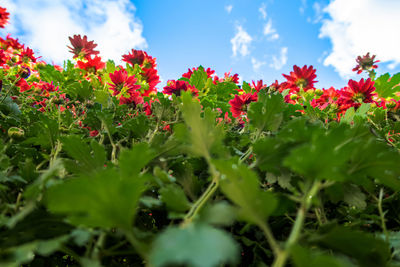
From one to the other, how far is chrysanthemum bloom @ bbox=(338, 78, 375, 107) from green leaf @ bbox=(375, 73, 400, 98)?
20 centimetres

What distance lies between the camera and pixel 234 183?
28cm

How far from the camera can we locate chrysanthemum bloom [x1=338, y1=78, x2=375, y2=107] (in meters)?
1.20

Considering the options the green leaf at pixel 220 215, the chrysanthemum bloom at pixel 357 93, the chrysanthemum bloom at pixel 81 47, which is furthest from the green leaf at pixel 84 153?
the chrysanthemum bloom at pixel 81 47

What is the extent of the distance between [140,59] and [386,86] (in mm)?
1538

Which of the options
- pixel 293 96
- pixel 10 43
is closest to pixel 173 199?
pixel 293 96

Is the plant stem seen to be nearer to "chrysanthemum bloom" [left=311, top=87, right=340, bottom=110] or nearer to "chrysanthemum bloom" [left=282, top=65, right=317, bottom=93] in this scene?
"chrysanthemum bloom" [left=311, top=87, right=340, bottom=110]

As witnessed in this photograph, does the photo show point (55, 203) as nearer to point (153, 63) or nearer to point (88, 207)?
point (88, 207)

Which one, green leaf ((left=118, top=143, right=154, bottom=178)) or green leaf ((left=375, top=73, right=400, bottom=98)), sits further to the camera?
green leaf ((left=375, top=73, right=400, bottom=98))

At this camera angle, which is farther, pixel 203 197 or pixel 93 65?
pixel 93 65

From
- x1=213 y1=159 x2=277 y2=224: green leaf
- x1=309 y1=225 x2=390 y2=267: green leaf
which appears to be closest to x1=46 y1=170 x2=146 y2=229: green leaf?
x1=213 y1=159 x2=277 y2=224: green leaf

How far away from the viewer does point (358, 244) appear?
0.30 metres

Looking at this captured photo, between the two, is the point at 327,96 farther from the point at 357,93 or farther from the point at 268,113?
the point at 268,113

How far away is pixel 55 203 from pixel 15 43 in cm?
231

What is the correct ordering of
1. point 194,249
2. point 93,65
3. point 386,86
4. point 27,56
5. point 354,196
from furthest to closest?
point 27,56 → point 93,65 → point 386,86 → point 354,196 → point 194,249
